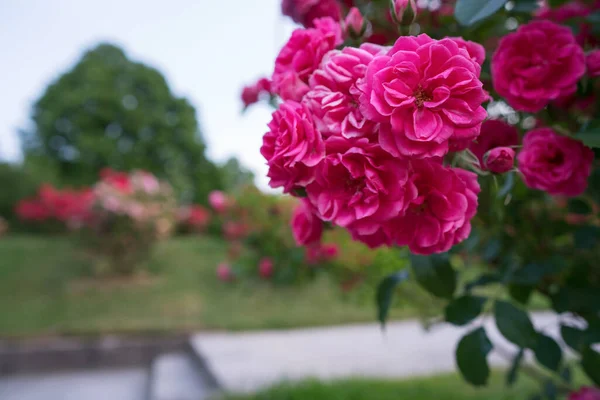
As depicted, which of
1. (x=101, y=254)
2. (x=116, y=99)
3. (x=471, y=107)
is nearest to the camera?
(x=471, y=107)

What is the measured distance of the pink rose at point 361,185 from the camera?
0.46m

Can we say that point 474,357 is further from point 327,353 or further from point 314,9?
point 327,353

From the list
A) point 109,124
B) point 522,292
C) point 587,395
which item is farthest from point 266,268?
point 109,124

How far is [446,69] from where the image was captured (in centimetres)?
44

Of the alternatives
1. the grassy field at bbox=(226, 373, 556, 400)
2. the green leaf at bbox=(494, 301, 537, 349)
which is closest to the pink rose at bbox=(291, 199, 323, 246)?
the green leaf at bbox=(494, 301, 537, 349)

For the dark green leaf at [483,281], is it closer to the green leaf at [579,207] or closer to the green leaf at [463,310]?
the green leaf at [463,310]

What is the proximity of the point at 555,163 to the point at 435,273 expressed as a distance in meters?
0.23

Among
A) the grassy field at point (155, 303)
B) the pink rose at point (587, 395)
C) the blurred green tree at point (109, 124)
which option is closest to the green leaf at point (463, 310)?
the pink rose at point (587, 395)

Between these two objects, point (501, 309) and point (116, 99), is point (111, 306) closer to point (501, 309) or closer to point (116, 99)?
point (501, 309)

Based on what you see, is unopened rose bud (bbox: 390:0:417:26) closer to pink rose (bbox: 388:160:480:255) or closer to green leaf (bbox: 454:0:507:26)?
green leaf (bbox: 454:0:507:26)

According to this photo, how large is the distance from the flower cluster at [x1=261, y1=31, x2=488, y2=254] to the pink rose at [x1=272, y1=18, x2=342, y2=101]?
0.02m

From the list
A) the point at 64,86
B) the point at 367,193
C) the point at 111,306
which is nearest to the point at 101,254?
the point at 111,306

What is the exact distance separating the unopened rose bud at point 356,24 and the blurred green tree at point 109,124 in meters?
11.3

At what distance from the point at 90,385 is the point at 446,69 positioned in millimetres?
3023
